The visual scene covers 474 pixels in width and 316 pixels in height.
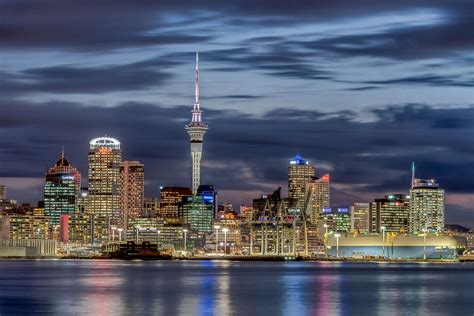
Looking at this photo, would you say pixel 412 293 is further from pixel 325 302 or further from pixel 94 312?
pixel 94 312

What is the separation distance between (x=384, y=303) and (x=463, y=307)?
7.23 metres

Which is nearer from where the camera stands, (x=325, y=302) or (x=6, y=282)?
(x=325, y=302)

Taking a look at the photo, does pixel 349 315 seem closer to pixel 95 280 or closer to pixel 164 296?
pixel 164 296

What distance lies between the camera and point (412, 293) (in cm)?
11512

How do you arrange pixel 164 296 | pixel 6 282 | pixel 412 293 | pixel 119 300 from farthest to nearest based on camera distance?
pixel 6 282 → pixel 412 293 → pixel 164 296 → pixel 119 300

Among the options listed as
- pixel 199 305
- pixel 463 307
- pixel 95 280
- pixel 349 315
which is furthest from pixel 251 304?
pixel 95 280

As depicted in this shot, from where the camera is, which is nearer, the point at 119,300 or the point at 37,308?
the point at 37,308

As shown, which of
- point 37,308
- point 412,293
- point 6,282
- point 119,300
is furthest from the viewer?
point 6,282

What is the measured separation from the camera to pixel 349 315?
282ft

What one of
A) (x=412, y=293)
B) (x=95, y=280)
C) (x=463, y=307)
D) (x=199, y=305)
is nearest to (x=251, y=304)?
(x=199, y=305)

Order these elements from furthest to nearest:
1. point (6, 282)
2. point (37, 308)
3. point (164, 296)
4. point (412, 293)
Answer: point (6, 282), point (412, 293), point (164, 296), point (37, 308)

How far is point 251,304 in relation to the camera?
3755 inches

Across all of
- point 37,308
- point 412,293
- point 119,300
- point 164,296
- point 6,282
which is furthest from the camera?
point 6,282

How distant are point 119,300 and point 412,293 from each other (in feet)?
107
